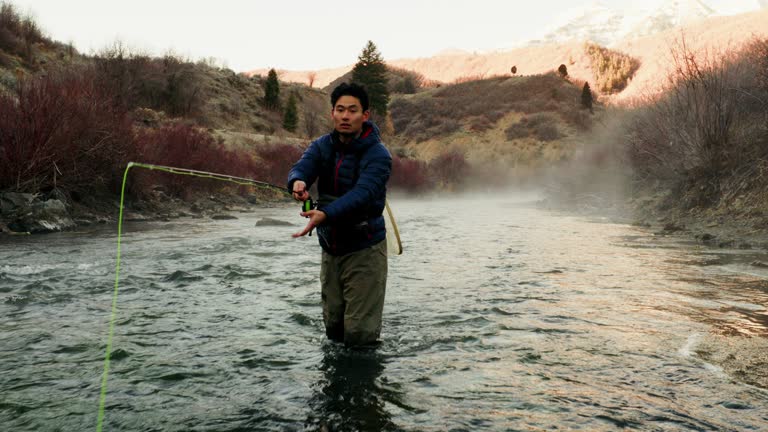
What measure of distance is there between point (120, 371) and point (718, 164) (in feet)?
58.2

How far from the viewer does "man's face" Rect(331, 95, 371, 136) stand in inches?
188

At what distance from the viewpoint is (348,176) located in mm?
4883

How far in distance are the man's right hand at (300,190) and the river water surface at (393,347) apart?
1.37 metres

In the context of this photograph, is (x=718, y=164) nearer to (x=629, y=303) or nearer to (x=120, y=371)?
(x=629, y=303)

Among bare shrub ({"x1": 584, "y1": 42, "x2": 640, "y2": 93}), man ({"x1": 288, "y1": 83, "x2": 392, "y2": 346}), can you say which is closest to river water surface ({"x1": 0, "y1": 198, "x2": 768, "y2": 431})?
man ({"x1": 288, "y1": 83, "x2": 392, "y2": 346})

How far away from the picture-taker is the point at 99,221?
56.1ft

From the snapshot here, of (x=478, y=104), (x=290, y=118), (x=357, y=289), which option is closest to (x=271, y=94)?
(x=290, y=118)

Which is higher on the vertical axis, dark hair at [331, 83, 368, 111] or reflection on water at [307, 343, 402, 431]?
dark hair at [331, 83, 368, 111]

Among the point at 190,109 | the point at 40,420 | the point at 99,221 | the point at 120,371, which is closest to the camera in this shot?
the point at 40,420

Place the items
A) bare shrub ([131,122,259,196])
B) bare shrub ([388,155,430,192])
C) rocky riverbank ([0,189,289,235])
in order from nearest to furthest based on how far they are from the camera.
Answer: rocky riverbank ([0,189,289,235])
bare shrub ([131,122,259,196])
bare shrub ([388,155,430,192])

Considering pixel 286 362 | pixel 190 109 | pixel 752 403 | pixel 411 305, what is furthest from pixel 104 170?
pixel 190 109

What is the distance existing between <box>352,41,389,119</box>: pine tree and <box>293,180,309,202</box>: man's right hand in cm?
7638

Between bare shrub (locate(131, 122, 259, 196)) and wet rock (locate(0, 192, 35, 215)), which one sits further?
bare shrub (locate(131, 122, 259, 196))

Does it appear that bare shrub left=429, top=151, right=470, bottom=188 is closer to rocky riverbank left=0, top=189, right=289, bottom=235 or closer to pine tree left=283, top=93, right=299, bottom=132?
pine tree left=283, top=93, right=299, bottom=132
